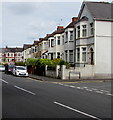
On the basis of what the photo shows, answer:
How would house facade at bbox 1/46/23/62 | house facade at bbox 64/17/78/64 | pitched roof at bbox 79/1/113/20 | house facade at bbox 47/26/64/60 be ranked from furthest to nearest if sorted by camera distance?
1. house facade at bbox 1/46/23/62
2. house facade at bbox 47/26/64/60
3. house facade at bbox 64/17/78/64
4. pitched roof at bbox 79/1/113/20

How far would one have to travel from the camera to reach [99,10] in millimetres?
31656

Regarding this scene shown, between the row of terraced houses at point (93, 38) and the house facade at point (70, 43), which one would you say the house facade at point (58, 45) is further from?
the row of terraced houses at point (93, 38)

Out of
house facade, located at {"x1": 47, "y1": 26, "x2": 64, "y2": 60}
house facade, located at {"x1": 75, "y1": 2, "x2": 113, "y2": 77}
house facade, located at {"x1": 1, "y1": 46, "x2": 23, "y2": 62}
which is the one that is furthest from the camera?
house facade, located at {"x1": 1, "y1": 46, "x2": 23, "y2": 62}

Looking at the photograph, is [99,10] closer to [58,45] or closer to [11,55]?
[58,45]

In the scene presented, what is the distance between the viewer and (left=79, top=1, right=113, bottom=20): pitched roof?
99.2ft

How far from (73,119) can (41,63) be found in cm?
2981

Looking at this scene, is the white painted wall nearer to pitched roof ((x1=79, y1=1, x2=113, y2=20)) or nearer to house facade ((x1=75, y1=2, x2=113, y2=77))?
house facade ((x1=75, y1=2, x2=113, y2=77))

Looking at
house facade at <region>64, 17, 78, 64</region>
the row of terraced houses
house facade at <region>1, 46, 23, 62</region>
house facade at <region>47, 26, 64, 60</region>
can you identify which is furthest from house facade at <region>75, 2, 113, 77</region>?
house facade at <region>1, 46, 23, 62</region>

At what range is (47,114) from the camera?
351 inches

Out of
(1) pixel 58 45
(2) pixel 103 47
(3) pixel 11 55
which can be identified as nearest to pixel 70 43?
(1) pixel 58 45

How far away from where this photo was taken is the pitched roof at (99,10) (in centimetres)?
3024

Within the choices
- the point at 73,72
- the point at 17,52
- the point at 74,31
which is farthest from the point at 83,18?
the point at 17,52

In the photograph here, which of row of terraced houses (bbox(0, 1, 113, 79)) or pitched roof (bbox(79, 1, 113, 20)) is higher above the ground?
pitched roof (bbox(79, 1, 113, 20))

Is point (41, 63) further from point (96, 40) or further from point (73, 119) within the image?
point (73, 119)
